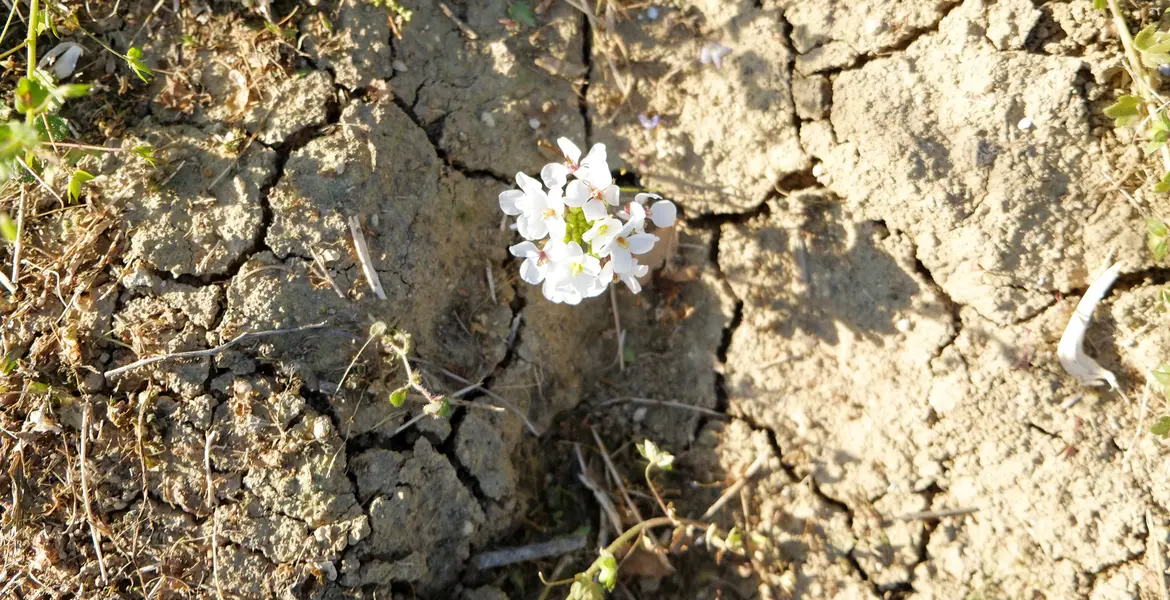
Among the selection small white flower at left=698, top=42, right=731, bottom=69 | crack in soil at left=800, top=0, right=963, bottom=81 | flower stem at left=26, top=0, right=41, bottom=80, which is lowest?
flower stem at left=26, top=0, right=41, bottom=80

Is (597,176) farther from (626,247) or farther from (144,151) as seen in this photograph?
(144,151)

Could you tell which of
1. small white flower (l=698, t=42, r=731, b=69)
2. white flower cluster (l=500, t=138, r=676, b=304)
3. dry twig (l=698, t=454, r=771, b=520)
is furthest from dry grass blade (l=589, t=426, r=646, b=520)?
small white flower (l=698, t=42, r=731, b=69)

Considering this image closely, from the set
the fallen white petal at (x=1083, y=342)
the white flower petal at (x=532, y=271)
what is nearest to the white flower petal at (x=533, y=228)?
the white flower petal at (x=532, y=271)

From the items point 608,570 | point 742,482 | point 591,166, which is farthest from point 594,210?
point 742,482

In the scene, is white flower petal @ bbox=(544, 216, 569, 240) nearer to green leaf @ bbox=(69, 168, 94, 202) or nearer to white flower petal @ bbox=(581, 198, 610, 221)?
white flower petal @ bbox=(581, 198, 610, 221)

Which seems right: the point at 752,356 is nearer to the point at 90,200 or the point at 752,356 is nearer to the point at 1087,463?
the point at 1087,463

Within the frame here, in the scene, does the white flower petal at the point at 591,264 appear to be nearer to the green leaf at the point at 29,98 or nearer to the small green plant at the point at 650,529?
the small green plant at the point at 650,529
